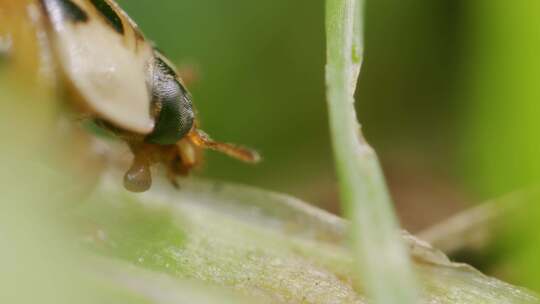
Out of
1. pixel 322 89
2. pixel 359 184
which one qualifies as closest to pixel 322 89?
pixel 322 89

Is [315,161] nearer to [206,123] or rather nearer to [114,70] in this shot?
[206,123]

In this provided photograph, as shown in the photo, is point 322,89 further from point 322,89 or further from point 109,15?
point 109,15

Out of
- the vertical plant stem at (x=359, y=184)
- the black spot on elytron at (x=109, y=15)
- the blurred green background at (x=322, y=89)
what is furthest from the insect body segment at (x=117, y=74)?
the blurred green background at (x=322, y=89)

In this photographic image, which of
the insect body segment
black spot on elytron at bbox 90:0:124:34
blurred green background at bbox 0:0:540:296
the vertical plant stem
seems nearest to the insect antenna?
the insect body segment

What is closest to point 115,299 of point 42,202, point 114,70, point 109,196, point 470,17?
point 42,202

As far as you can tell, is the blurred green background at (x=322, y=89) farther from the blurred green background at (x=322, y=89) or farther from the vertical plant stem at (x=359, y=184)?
the vertical plant stem at (x=359, y=184)

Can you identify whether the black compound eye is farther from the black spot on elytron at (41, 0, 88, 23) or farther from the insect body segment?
the black spot on elytron at (41, 0, 88, 23)

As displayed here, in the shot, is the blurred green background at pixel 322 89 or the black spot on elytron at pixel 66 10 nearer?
the black spot on elytron at pixel 66 10
